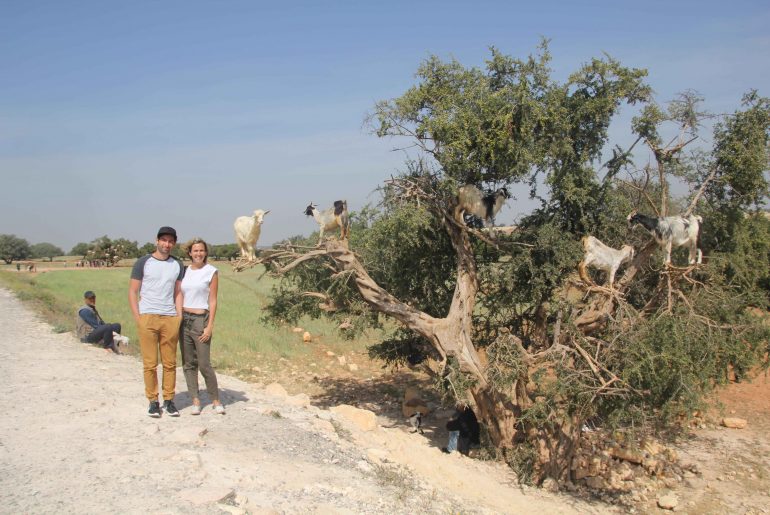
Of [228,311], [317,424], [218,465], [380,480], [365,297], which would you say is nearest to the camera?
[218,465]

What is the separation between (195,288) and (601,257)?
20.3ft

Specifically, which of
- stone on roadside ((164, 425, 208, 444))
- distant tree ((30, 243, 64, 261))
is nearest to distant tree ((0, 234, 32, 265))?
distant tree ((30, 243, 64, 261))

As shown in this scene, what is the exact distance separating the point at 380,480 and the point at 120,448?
9.65ft

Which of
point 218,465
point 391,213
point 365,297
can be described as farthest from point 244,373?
point 218,465

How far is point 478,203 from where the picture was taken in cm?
980

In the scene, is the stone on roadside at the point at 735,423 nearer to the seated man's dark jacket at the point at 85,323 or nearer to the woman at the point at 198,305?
the woman at the point at 198,305

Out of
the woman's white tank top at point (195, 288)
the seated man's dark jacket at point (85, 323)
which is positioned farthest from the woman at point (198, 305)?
the seated man's dark jacket at point (85, 323)

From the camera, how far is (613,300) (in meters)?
9.99

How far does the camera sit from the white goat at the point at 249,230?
9.48 metres

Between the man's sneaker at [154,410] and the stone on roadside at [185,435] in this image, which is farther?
the man's sneaker at [154,410]

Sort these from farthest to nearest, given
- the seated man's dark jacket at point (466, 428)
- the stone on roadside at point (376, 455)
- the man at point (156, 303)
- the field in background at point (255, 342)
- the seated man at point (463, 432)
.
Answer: the field in background at point (255, 342) < the seated man's dark jacket at point (466, 428) < the seated man at point (463, 432) < the stone on roadside at point (376, 455) < the man at point (156, 303)

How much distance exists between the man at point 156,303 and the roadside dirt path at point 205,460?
0.78 meters

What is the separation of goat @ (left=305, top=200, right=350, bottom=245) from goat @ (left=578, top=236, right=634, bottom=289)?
13.4ft

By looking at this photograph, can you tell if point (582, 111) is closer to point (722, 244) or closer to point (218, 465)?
point (722, 244)
